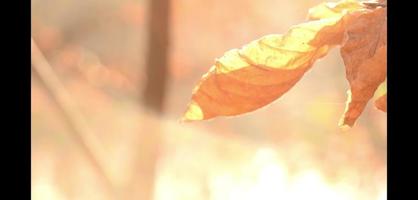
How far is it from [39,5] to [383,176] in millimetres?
545

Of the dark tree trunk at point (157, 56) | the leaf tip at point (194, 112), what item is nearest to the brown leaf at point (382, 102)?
the leaf tip at point (194, 112)

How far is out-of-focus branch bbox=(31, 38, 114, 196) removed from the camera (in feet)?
2.61

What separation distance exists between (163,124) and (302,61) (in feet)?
0.92

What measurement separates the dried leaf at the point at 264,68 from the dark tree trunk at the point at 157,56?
21 cm

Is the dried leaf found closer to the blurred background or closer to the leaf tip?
the leaf tip

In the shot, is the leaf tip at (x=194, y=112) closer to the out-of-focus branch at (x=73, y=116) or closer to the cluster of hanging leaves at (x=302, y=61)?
the cluster of hanging leaves at (x=302, y=61)

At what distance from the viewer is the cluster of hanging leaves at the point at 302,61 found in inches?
20.8

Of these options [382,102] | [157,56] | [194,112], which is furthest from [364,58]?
[157,56]

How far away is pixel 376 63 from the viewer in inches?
20.7

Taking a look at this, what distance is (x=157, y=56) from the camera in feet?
2.60

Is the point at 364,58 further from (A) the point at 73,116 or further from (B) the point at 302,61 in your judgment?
(A) the point at 73,116

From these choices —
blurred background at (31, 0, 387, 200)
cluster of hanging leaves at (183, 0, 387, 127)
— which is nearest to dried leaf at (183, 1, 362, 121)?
cluster of hanging leaves at (183, 0, 387, 127)

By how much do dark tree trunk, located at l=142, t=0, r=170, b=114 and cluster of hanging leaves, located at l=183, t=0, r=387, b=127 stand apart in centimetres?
19
